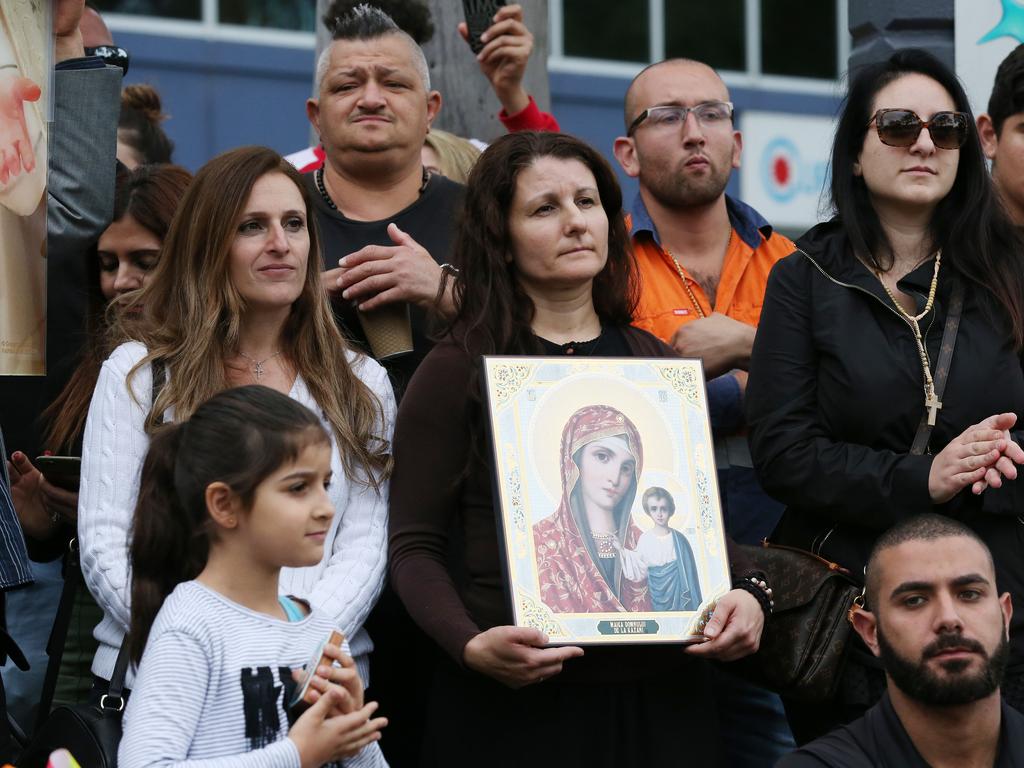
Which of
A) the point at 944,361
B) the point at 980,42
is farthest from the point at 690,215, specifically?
the point at 944,361

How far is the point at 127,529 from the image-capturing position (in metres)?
4.03

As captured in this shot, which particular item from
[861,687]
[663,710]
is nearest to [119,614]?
[663,710]

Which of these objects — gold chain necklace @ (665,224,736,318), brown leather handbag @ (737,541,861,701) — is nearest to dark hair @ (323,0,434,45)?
gold chain necklace @ (665,224,736,318)

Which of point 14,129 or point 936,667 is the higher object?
point 14,129

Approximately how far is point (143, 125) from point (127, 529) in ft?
9.41

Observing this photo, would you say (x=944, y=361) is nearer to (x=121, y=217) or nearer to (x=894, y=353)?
A: (x=894, y=353)

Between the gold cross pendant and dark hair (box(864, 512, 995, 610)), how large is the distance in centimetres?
26

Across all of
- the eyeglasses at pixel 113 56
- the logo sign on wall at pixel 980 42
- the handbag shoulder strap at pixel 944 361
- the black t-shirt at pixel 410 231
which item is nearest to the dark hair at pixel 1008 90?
the logo sign on wall at pixel 980 42

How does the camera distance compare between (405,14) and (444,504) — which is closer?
(444,504)

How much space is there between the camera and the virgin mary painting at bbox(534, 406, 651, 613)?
13.0 feet

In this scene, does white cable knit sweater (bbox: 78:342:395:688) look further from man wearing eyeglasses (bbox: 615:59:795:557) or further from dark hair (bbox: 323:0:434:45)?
dark hair (bbox: 323:0:434:45)

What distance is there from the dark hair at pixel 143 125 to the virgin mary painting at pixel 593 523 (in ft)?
9.10

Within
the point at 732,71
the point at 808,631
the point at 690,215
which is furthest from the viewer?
the point at 732,71

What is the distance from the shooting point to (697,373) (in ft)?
14.1
